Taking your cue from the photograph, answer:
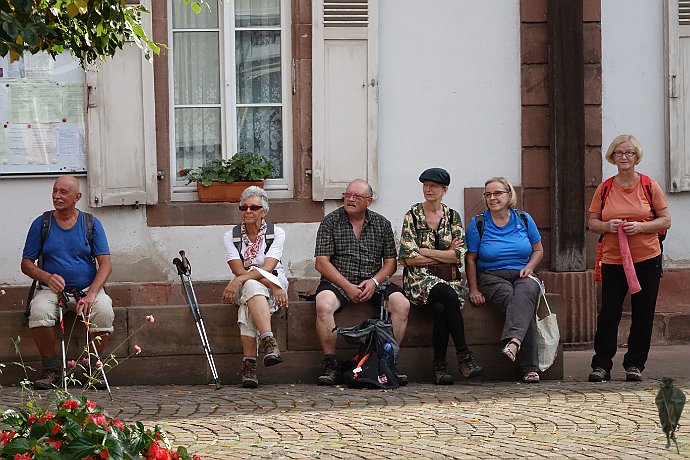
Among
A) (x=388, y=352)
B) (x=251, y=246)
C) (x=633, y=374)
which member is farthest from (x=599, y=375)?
(x=251, y=246)

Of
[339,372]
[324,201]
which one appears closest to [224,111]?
[324,201]

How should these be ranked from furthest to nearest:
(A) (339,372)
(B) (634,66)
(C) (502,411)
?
(B) (634,66) < (A) (339,372) < (C) (502,411)

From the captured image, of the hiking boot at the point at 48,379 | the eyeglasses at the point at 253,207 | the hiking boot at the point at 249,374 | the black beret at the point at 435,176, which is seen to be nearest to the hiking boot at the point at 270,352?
the hiking boot at the point at 249,374

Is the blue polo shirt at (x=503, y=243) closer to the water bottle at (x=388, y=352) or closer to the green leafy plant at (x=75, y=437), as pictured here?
the water bottle at (x=388, y=352)

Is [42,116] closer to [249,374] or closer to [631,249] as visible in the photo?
[249,374]

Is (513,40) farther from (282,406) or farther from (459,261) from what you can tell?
(282,406)

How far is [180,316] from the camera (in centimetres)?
985

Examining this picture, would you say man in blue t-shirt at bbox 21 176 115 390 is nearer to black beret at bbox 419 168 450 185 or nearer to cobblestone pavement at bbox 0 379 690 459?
cobblestone pavement at bbox 0 379 690 459

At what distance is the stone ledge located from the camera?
32.0 ft

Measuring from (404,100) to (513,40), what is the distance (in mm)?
1092

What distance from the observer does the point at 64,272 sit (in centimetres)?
976

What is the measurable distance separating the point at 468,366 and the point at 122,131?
11.9 feet

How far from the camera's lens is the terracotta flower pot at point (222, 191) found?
456 inches

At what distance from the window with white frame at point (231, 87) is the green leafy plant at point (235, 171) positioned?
192 millimetres
